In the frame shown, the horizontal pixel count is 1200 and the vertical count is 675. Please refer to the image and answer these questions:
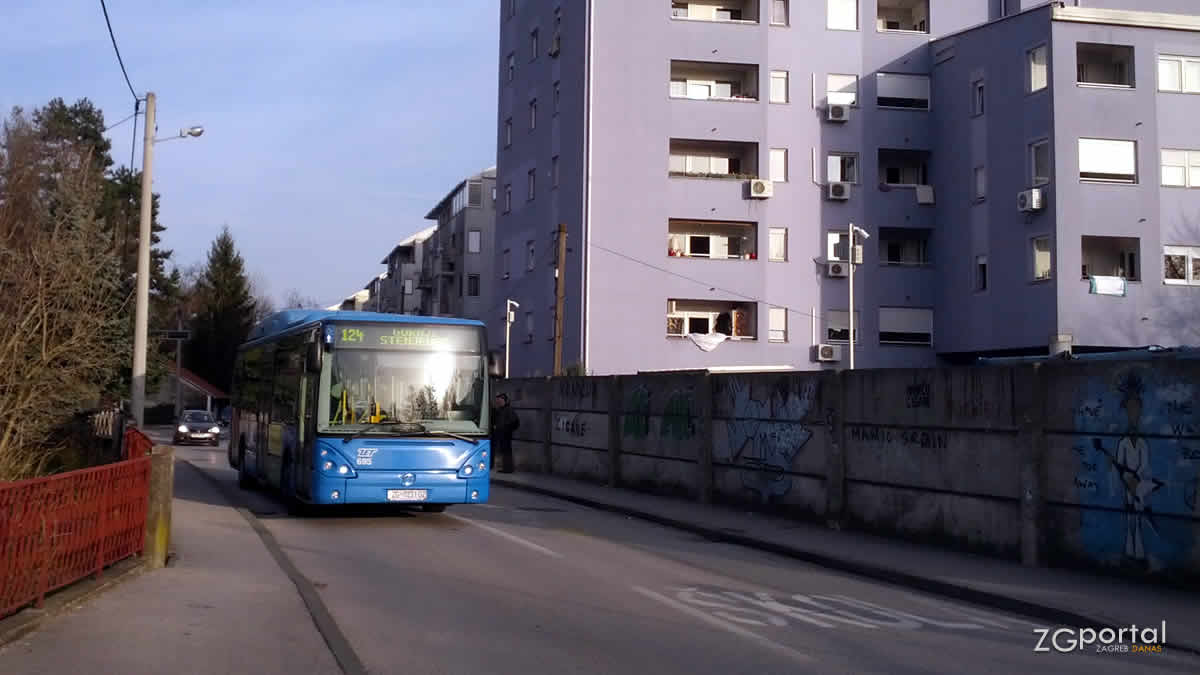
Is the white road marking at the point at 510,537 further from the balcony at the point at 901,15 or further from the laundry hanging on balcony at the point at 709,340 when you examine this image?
the balcony at the point at 901,15

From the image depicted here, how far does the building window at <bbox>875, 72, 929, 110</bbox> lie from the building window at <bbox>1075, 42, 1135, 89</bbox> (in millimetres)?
6909

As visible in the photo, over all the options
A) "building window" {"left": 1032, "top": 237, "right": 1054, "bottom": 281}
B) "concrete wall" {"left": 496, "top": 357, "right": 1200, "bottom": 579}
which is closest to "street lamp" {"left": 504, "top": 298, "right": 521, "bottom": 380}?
"building window" {"left": 1032, "top": 237, "right": 1054, "bottom": 281}

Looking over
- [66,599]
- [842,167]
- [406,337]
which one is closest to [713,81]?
[842,167]

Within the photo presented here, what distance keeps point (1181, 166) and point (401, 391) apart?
96.0 ft

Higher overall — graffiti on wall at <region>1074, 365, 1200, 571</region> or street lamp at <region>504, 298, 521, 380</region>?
street lamp at <region>504, 298, 521, 380</region>

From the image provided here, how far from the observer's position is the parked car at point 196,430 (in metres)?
47.4

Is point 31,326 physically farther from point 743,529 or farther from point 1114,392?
point 1114,392

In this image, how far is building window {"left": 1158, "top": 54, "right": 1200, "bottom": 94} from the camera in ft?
120

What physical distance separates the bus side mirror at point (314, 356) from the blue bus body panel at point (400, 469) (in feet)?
3.37

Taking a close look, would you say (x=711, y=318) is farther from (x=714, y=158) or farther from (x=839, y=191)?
(x=839, y=191)

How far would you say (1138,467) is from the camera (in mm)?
11781

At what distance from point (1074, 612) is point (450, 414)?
9489mm

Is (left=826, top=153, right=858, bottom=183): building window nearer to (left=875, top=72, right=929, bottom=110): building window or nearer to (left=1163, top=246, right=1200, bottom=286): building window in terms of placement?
(left=875, top=72, right=929, bottom=110): building window

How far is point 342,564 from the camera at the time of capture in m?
13.0
